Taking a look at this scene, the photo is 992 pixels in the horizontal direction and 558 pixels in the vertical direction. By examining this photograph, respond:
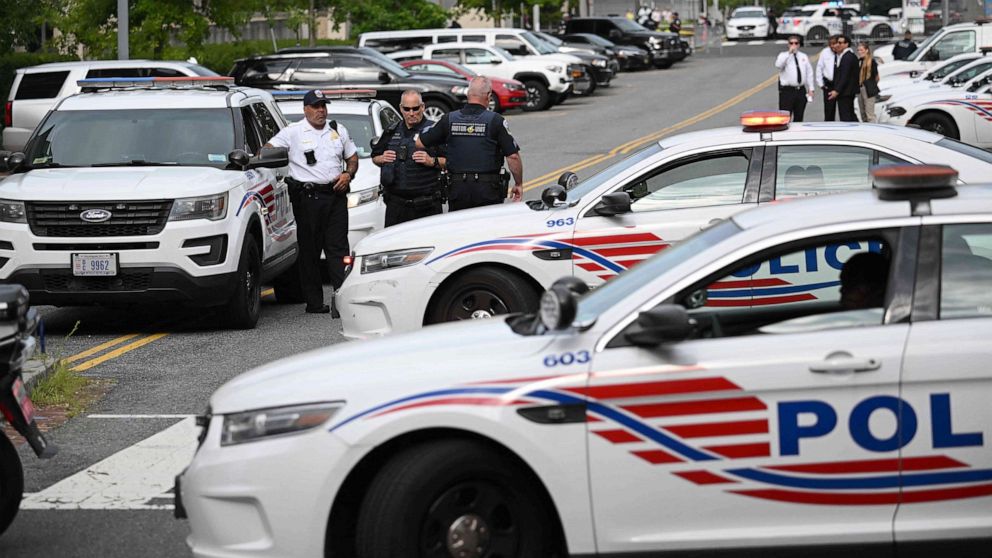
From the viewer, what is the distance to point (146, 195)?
1152 cm

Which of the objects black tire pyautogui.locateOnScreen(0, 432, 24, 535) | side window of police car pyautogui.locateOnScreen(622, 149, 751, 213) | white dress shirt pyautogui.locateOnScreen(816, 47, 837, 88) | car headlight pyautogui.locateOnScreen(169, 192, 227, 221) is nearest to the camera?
black tire pyautogui.locateOnScreen(0, 432, 24, 535)

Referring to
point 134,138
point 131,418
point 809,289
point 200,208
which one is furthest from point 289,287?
point 809,289

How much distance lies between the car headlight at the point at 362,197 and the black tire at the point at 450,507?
960 cm

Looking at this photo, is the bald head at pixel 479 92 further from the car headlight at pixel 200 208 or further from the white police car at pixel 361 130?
the car headlight at pixel 200 208

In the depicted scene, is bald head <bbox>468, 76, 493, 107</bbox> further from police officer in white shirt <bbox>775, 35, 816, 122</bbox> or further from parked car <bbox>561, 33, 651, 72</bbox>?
parked car <bbox>561, 33, 651, 72</bbox>

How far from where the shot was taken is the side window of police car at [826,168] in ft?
30.2

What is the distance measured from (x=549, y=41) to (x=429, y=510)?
133 ft

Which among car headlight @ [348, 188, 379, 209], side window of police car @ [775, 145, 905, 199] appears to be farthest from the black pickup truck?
side window of police car @ [775, 145, 905, 199]

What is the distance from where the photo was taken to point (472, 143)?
1201 centimetres

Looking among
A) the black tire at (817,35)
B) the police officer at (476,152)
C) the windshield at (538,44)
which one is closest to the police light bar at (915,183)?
the police officer at (476,152)

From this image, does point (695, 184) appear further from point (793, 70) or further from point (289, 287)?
point (793, 70)

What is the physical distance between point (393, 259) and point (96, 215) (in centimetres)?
292

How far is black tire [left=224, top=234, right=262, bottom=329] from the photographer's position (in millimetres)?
12055

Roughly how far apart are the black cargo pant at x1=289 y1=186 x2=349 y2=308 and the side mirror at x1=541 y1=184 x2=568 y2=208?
3483 mm
